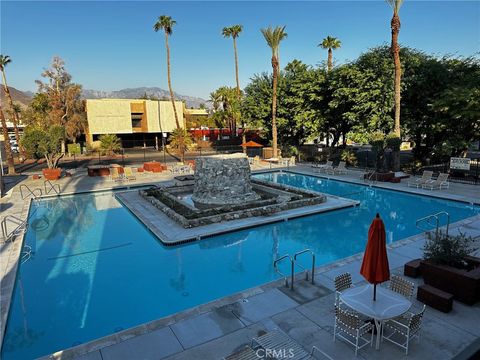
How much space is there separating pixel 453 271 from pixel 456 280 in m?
0.19

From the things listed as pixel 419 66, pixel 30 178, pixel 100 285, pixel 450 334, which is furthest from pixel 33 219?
pixel 419 66

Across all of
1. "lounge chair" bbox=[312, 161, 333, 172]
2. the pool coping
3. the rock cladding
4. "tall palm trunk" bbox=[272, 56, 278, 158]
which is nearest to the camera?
the pool coping


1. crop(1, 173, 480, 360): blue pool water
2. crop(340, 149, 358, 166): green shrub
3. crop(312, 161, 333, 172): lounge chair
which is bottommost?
crop(1, 173, 480, 360): blue pool water

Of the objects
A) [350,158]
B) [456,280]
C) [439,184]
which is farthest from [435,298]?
[350,158]

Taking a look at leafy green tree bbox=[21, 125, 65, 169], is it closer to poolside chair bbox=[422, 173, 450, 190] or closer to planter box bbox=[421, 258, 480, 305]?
planter box bbox=[421, 258, 480, 305]

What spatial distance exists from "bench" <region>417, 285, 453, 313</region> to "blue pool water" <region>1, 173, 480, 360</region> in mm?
3635

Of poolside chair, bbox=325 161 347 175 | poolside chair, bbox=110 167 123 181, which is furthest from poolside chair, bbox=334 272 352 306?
poolside chair, bbox=110 167 123 181

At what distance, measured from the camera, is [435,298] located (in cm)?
682

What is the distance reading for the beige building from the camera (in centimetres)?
4674

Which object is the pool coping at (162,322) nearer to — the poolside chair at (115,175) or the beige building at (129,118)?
the poolside chair at (115,175)

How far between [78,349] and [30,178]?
77.8ft

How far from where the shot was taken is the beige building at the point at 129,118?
1840 inches

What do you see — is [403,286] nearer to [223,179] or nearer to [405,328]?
[405,328]

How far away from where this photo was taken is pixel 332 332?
6.20 metres
